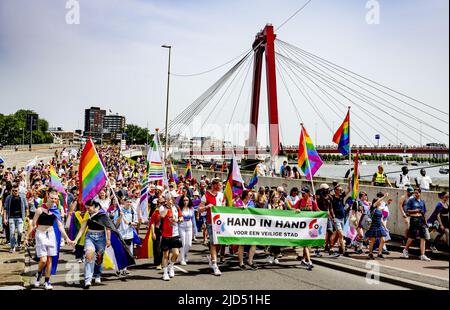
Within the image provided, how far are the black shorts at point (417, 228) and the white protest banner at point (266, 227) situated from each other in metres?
1.98

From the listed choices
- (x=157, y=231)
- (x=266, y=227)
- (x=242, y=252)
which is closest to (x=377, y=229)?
(x=266, y=227)

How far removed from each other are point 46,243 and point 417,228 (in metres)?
7.64

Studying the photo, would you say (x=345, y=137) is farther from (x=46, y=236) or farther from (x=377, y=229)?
(x=46, y=236)

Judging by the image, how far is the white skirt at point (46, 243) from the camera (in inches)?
298

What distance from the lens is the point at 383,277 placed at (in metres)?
8.54

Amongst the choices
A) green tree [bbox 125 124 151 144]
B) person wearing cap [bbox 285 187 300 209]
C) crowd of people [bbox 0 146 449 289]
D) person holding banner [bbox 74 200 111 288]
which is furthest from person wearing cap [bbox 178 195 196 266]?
green tree [bbox 125 124 151 144]

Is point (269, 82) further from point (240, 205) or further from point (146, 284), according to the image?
point (146, 284)

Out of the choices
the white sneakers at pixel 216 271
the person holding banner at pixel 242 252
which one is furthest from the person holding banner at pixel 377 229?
the white sneakers at pixel 216 271

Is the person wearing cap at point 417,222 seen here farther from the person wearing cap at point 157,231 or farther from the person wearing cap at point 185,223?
the person wearing cap at point 157,231

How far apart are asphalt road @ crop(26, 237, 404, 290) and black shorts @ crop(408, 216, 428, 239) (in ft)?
6.84

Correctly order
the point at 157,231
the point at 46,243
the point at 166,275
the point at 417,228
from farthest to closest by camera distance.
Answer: the point at 417,228
the point at 157,231
the point at 166,275
the point at 46,243
